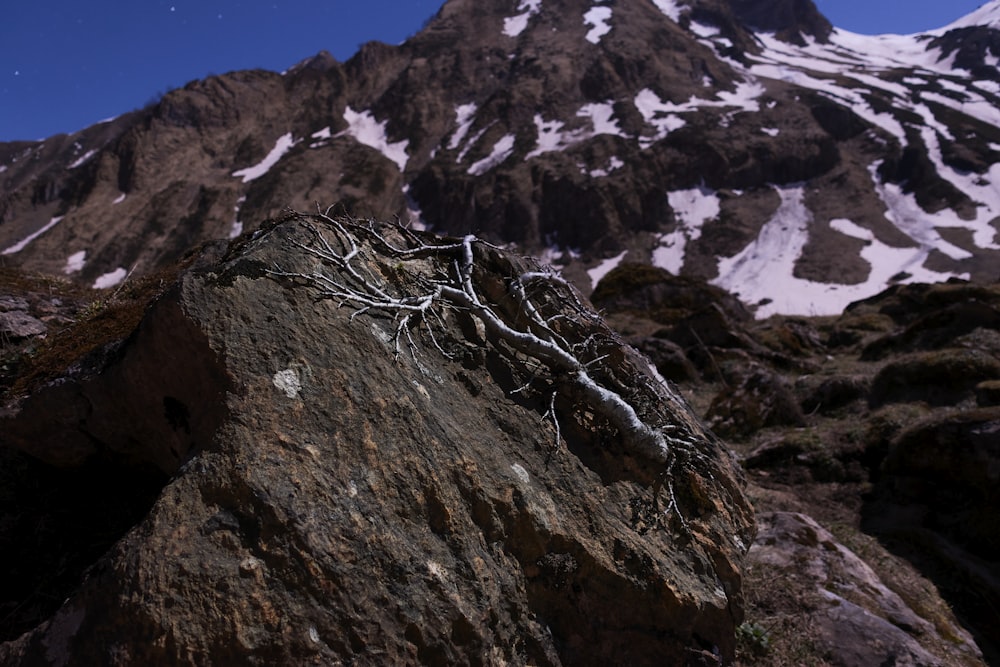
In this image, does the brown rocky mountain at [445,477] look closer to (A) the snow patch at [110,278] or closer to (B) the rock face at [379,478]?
(B) the rock face at [379,478]

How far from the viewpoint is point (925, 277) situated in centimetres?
4722

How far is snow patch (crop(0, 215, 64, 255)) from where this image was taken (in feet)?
205

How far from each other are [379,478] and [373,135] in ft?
282

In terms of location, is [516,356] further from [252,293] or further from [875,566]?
[875,566]

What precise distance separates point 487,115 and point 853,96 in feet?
169

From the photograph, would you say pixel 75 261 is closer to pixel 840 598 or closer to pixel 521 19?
pixel 840 598

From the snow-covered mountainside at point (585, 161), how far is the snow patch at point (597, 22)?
0.47 meters

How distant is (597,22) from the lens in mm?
94375

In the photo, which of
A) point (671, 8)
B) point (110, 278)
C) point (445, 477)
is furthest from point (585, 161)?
point (671, 8)

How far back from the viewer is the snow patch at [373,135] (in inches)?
3078

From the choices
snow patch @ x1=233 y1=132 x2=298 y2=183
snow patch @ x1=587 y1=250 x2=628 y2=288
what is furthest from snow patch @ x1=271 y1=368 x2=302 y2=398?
snow patch @ x1=233 y1=132 x2=298 y2=183

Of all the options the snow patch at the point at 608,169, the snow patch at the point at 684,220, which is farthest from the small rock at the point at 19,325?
the snow patch at the point at 608,169

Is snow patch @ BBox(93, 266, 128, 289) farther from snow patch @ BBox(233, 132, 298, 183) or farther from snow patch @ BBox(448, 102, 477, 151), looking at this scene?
snow patch @ BBox(448, 102, 477, 151)

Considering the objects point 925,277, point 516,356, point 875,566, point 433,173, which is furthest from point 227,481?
point 433,173
